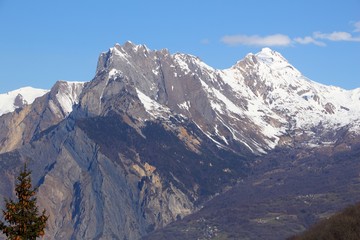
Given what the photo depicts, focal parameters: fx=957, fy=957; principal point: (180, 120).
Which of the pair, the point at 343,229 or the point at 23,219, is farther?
the point at 343,229

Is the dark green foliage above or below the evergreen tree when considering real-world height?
above

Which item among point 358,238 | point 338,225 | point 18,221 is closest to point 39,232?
point 18,221

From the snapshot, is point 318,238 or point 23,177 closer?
point 23,177

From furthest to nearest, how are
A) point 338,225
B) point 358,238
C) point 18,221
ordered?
point 338,225, point 358,238, point 18,221

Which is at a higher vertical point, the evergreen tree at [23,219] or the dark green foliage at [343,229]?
the dark green foliage at [343,229]

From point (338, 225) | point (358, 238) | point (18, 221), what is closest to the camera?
point (18, 221)

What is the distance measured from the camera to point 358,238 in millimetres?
164250

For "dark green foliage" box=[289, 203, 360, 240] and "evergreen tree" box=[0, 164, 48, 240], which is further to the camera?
"dark green foliage" box=[289, 203, 360, 240]

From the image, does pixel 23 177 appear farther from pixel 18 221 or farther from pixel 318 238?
pixel 318 238

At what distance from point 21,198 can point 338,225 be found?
449ft

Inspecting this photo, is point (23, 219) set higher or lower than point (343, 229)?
lower

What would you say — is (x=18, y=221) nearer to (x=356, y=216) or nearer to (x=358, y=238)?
(x=358, y=238)

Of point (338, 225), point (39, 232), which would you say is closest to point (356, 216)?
point (338, 225)

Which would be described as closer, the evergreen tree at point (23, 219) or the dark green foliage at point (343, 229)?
the evergreen tree at point (23, 219)
